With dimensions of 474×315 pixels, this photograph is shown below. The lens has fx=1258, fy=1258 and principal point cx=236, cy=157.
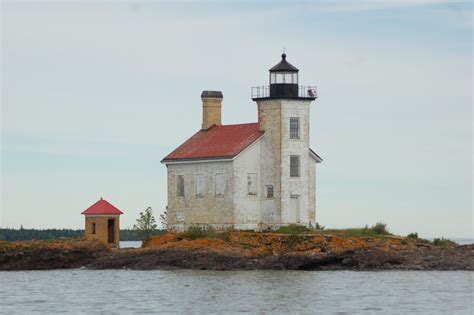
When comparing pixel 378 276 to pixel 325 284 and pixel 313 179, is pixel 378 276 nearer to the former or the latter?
pixel 325 284

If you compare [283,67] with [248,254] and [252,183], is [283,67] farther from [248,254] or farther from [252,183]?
[248,254]

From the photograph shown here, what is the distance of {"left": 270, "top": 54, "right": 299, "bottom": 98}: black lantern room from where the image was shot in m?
59.0

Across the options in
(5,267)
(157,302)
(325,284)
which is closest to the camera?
(157,302)

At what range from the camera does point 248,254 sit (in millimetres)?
53781

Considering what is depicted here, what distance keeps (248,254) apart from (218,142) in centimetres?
903

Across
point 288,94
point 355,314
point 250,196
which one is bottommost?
point 355,314

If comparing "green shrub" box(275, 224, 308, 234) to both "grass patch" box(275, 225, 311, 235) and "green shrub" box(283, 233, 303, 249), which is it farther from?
"green shrub" box(283, 233, 303, 249)

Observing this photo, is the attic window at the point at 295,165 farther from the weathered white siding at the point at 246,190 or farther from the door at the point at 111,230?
the door at the point at 111,230

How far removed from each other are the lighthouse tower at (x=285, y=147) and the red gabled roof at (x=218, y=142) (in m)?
1.02

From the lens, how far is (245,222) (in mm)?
58812

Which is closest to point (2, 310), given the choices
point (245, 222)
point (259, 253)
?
point (259, 253)

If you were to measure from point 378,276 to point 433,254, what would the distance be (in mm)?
4658

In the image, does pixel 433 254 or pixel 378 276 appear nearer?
pixel 378 276

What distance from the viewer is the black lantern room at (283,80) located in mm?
59031
